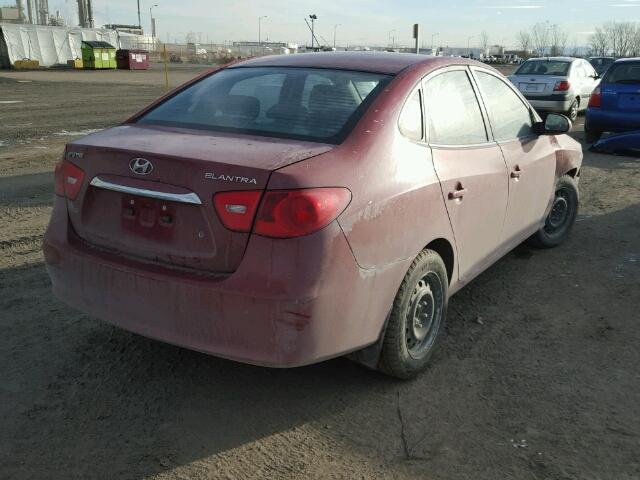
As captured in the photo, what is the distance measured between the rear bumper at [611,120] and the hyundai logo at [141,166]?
35.1ft

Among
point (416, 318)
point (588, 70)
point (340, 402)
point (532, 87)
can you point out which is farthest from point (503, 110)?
point (588, 70)

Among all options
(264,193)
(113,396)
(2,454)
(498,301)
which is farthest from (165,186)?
(498,301)

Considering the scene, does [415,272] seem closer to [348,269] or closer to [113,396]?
[348,269]

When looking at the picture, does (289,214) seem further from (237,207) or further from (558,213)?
(558,213)

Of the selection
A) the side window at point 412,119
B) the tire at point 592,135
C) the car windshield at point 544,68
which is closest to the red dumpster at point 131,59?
the car windshield at point 544,68

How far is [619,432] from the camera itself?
2.98 m

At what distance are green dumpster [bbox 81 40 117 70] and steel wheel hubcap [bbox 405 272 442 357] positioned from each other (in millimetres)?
47625

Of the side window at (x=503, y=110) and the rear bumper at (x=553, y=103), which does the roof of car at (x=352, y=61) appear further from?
the rear bumper at (x=553, y=103)

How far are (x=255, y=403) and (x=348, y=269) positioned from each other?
92 cm

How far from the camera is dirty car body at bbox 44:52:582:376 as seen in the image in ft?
8.63

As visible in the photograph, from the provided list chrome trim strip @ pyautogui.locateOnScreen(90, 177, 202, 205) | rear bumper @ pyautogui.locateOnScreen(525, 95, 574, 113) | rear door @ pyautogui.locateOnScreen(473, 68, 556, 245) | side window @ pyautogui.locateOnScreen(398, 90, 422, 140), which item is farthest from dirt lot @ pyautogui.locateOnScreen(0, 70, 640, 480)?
rear bumper @ pyautogui.locateOnScreen(525, 95, 574, 113)

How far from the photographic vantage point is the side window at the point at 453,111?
3.57 meters

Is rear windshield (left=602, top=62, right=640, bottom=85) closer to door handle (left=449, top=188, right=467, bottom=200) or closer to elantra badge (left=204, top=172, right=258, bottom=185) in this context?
door handle (left=449, top=188, right=467, bottom=200)

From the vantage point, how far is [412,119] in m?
3.36
